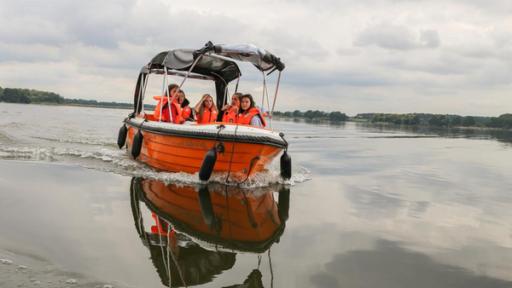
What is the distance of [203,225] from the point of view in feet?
21.2

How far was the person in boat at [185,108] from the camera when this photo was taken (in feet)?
39.4

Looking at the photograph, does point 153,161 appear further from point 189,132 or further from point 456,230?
point 456,230

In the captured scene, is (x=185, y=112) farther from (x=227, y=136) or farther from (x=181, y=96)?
(x=227, y=136)

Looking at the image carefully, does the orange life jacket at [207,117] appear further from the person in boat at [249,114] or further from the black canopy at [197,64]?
the person in boat at [249,114]

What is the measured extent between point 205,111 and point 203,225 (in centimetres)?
567

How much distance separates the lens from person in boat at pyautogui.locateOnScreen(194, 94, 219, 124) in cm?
1173

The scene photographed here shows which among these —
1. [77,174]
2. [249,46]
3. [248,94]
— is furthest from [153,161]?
[249,46]

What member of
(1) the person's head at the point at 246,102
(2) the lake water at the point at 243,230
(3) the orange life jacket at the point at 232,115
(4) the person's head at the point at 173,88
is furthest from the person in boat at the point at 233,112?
(4) the person's head at the point at 173,88

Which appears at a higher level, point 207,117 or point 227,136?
point 207,117

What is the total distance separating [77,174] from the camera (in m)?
10.1

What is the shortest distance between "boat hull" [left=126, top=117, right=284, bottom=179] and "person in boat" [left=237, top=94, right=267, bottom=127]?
91 centimetres

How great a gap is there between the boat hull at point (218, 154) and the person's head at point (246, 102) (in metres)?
1.31

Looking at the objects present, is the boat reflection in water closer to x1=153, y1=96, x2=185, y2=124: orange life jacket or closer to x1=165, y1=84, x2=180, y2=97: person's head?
x1=153, y1=96, x2=185, y2=124: orange life jacket

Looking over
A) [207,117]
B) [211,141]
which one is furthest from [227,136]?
[207,117]
